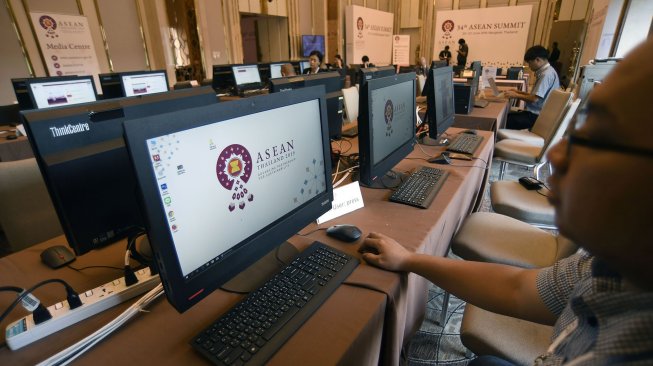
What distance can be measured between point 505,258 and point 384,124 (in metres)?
0.75

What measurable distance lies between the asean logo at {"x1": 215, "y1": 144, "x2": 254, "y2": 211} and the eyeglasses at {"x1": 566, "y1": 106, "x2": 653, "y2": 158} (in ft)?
1.93

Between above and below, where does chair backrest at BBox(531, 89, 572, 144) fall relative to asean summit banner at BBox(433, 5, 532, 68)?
below

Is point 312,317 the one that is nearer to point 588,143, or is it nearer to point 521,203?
point 588,143

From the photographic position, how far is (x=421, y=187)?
142cm

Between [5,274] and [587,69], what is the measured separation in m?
5.77

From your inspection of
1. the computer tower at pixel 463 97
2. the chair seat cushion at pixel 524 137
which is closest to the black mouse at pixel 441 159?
the computer tower at pixel 463 97

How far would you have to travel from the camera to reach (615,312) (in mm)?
491

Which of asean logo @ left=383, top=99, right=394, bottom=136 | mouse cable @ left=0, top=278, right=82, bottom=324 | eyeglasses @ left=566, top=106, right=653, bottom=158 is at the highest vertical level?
eyeglasses @ left=566, top=106, right=653, bottom=158

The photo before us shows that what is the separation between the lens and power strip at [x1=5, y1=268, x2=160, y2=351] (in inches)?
27.1

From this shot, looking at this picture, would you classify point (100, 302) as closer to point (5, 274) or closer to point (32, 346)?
point (32, 346)

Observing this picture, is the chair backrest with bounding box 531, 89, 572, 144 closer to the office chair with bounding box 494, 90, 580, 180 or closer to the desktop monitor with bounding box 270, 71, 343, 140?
the office chair with bounding box 494, 90, 580, 180

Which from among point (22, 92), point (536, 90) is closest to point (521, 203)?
point (536, 90)

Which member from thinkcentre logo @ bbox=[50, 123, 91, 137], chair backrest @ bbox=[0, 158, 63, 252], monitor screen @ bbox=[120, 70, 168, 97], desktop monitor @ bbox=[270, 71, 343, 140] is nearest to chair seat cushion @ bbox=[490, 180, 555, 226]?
desktop monitor @ bbox=[270, 71, 343, 140]

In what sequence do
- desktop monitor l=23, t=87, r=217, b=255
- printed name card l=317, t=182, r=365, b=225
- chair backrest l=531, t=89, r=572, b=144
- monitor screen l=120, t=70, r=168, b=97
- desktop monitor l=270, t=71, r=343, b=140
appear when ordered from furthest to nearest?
monitor screen l=120, t=70, r=168, b=97, chair backrest l=531, t=89, r=572, b=144, desktop monitor l=270, t=71, r=343, b=140, printed name card l=317, t=182, r=365, b=225, desktop monitor l=23, t=87, r=217, b=255
